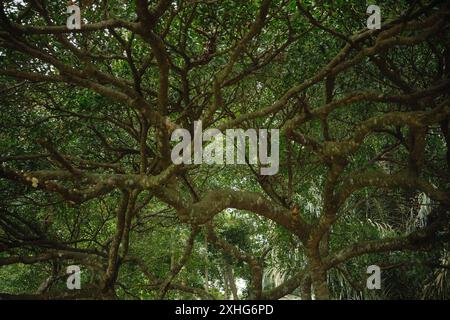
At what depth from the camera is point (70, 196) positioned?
4109 mm

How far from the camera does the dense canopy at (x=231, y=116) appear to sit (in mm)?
5102

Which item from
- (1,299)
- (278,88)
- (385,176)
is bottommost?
(1,299)

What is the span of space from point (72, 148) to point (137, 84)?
267 cm

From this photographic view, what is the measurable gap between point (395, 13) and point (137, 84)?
3.50 meters

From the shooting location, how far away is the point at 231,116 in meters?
7.39

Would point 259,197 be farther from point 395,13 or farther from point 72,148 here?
point 72,148

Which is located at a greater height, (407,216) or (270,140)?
(270,140)

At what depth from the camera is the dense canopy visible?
201 inches

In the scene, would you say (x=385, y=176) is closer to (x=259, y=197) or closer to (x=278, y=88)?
(x=259, y=197)

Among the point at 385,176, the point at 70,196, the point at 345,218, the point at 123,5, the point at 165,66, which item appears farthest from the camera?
the point at 345,218
